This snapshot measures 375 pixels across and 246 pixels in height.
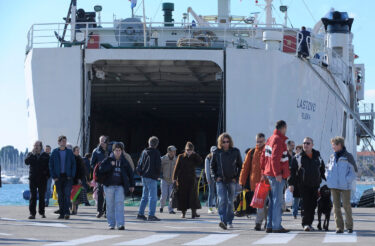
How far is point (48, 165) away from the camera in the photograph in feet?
50.6

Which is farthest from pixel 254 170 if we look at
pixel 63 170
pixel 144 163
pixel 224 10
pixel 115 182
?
pixel 224 10

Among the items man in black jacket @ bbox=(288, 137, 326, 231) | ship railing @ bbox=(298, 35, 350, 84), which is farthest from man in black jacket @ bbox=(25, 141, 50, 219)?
ship railing @ bbox=(298, 35, 350, 84)

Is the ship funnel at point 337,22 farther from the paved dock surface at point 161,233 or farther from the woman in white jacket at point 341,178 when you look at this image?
the woman in white jacket at point 341,178

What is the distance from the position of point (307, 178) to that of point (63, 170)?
495cm

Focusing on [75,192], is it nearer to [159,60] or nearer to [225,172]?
[225,172]

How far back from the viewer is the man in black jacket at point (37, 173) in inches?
600

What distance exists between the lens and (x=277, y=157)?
38.8 feet

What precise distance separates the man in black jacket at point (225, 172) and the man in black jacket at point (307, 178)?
0.96 m

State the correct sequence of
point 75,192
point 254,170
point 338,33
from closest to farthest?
point 254,170 → point 75,192 → point 338,33

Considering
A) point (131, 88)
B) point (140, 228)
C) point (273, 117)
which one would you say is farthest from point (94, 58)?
point (140, 228)

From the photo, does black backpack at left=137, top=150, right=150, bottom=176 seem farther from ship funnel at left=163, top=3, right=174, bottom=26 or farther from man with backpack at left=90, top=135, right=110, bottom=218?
ship funnel at left=163, top=3, right=174, bottom=26

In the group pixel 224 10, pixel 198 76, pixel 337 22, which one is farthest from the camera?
pixel 337 22

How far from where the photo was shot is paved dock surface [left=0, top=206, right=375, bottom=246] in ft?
34.3

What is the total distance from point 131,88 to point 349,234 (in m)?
19.1
